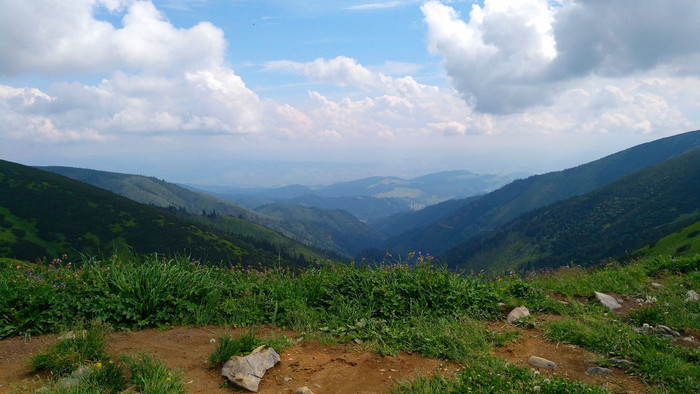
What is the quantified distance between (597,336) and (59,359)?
25.0 feet

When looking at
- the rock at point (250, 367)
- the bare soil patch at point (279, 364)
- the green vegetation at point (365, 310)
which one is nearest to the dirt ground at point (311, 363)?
the bare soil patch at point (279, 364)

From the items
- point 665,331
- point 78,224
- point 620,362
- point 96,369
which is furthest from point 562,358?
point 78,224

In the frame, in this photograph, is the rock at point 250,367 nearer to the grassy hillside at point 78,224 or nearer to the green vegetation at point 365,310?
the green vegetation at point 365,310

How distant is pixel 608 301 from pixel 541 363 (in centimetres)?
380

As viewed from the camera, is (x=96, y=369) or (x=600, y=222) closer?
(x=96, y=369)

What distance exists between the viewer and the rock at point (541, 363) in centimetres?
522

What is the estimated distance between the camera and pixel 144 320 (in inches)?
253

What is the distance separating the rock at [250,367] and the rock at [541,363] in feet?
11.9

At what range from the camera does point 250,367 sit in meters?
4.95

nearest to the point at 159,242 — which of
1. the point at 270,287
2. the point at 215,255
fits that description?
the point at 215,255

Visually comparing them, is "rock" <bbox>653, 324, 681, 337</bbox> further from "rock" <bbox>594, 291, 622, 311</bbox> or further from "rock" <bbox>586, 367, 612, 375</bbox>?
→ "rock" <bbox>586, 367, 612, 375</bbox>

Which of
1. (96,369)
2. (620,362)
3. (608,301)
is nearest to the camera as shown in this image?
(96,369)

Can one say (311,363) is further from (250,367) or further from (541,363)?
(541,363)

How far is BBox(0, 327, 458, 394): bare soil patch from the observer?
4.75 meters
